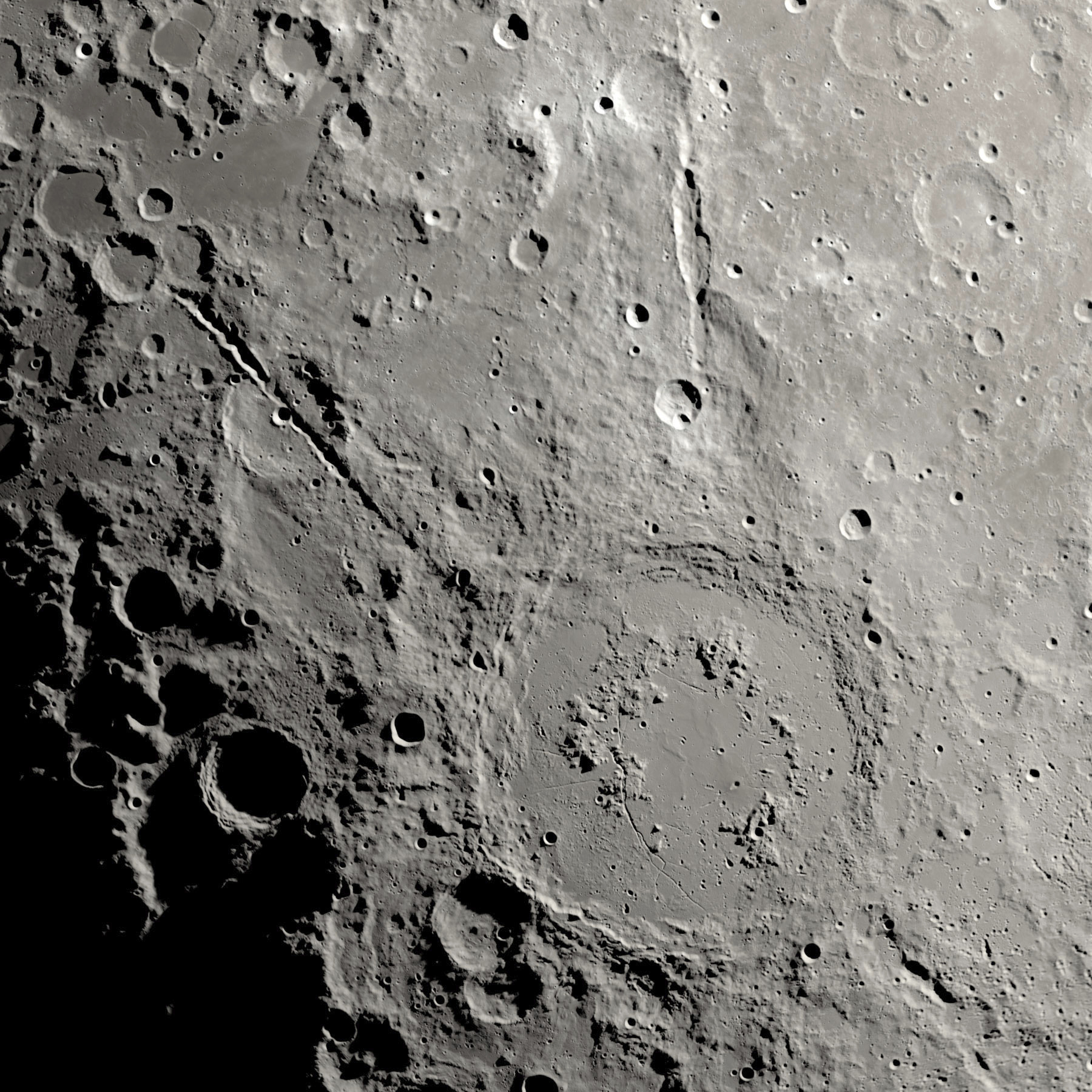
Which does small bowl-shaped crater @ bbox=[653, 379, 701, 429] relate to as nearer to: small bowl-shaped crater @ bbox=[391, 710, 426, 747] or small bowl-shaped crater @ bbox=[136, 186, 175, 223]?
small bowl-shaped crater @ bbox=[391, 710, 426, 747]

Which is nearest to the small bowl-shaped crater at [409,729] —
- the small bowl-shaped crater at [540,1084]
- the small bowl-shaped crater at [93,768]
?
the small bowl-shaped crater at [93,768]

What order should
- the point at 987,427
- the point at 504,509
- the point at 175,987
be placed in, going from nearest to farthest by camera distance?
1. the point at 175,987
2. the point at 504,509
3. the point at 987,427

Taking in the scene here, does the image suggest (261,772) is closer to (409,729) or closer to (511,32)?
(409,729)

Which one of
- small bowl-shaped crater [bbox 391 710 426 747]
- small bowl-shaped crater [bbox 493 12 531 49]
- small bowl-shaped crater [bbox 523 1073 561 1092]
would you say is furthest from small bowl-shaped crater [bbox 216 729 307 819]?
small bowl-shaped crater [bbox 493 12 531 49]

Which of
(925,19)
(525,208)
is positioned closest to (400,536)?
(525,208)

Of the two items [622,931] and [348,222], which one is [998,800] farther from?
[348,222]


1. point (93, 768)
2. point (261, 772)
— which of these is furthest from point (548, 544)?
point (93, 768)

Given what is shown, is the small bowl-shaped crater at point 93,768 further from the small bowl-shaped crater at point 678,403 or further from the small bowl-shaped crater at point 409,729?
the small bowl-shaped crater at point 678,403
